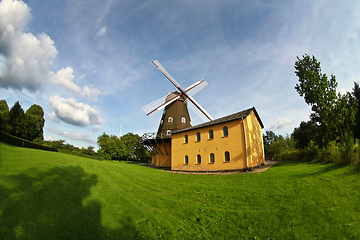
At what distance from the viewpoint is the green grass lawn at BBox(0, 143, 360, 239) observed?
6.00 meters

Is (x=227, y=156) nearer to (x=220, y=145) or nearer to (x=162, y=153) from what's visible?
(x=220, y=145)

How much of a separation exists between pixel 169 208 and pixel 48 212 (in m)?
5.43

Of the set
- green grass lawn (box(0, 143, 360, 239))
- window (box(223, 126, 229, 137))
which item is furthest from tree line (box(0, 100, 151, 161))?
window (box(223, 126, 229, 137))

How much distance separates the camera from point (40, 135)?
33938 mm

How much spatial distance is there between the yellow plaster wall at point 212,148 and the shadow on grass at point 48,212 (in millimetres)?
13212

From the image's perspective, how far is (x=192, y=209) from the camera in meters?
8.83

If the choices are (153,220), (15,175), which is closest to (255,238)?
(153,220)

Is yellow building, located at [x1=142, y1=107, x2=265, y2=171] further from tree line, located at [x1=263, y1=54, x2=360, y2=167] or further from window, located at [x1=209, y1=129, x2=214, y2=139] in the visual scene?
tree line, located at [x1=263, y1=54, x2=360, y2=167]

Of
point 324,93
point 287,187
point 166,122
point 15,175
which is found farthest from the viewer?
point 166,122

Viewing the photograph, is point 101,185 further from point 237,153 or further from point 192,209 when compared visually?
point 237,153

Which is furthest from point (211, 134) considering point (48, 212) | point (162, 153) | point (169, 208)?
point (48, 212)

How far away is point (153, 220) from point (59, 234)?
3.61 meters

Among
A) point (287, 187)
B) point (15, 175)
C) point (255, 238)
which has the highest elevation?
point (15, 175)

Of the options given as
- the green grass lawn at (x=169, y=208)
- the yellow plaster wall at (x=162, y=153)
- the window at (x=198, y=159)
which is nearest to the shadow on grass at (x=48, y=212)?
the green grass lawn at (x=169, y=208)
